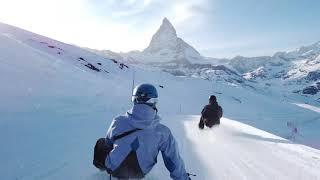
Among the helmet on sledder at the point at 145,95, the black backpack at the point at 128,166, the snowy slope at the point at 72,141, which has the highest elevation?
the helmet on sledder at the point at 145,95

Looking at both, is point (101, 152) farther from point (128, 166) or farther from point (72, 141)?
point (72, 141)

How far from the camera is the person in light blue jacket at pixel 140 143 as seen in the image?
531cm

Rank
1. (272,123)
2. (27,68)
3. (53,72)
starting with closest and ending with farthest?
(27,68), (53,72), (272,123)

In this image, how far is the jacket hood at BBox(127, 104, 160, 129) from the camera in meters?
5.30

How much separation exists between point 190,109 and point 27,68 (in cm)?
3321

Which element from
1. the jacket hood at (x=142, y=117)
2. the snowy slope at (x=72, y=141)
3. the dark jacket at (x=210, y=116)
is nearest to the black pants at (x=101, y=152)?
the snowy slope at (x=72, y=141)

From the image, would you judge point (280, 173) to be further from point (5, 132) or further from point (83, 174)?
point (5, 132)

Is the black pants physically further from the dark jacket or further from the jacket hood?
the dark jacket

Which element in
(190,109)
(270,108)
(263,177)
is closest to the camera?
(263,177)

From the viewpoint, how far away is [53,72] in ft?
103

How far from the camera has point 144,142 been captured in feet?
17.5

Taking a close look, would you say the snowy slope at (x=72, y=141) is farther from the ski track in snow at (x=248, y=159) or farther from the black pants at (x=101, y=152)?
the black pants at (x=101, y=152)

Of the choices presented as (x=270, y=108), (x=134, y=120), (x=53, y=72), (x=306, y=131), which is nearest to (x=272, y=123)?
(x=306, y=131)

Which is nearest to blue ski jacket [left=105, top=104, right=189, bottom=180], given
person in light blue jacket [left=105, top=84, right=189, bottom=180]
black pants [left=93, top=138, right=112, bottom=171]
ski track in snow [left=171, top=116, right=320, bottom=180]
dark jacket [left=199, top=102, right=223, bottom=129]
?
person in light blue jacket [left=105, top=84, right=189, bottom=180]
